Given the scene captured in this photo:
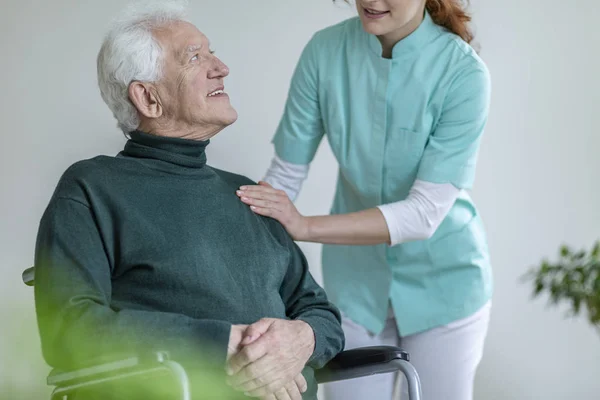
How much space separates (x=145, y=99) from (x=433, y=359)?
994mm

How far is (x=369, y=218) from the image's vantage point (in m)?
2.16

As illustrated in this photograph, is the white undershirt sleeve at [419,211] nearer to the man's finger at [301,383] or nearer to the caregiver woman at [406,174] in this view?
the caregiver woman at [406,174]

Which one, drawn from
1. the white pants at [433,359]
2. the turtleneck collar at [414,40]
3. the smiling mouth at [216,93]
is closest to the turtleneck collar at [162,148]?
the smiling mouth at [216,93]

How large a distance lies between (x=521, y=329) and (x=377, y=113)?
1409 millimetres

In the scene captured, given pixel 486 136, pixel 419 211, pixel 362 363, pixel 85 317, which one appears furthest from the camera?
pixel 486 136

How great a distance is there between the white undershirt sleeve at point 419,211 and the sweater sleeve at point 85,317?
60 cm

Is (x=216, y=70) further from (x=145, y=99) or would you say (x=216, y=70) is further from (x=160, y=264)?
(x=160, y=264)

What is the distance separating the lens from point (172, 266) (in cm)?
184

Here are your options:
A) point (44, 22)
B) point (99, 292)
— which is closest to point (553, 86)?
point (44, 22)

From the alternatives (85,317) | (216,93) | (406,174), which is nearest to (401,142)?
(406,174)

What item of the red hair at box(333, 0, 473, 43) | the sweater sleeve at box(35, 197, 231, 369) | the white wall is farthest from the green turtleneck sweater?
the white wall

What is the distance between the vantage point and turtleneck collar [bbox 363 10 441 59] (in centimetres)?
225

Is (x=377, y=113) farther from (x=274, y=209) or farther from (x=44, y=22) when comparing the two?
(x=44, y=22)

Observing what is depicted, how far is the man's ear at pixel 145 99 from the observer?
1917mm
